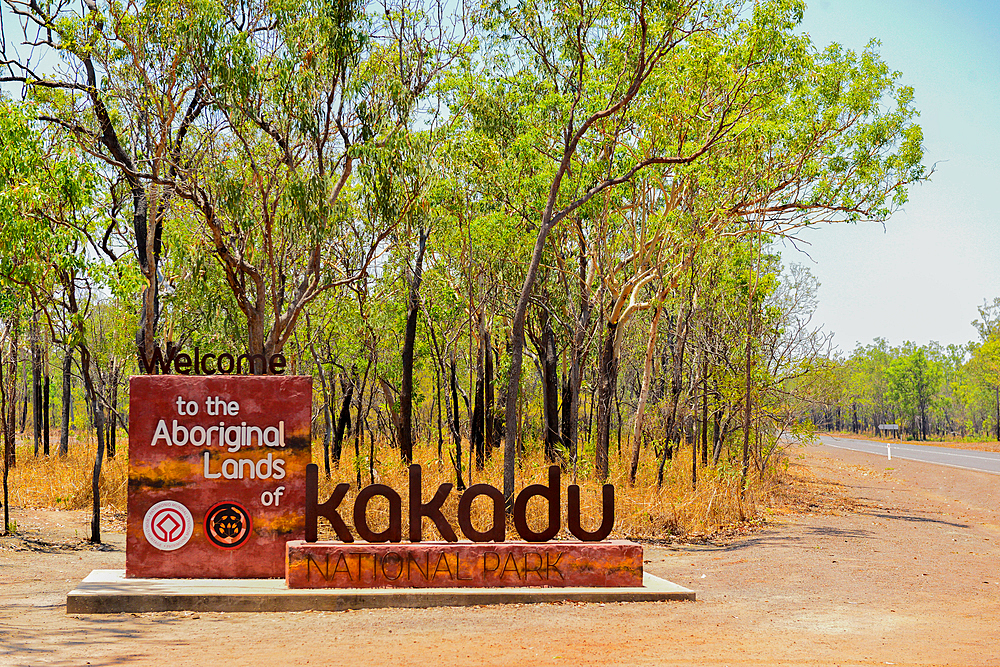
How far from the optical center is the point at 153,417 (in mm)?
11828

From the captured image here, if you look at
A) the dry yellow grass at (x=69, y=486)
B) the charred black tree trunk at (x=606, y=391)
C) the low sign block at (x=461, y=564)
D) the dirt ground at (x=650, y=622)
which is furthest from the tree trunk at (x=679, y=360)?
the dry yellow grass at (x=69, y=486)

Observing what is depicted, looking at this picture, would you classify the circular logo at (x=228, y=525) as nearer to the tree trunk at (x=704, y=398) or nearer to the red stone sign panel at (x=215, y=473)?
the red stone sign panel at (x=215, y=473)

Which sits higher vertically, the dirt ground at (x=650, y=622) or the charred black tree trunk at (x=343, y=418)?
the charred black tree trunk at (x=343, y=418)

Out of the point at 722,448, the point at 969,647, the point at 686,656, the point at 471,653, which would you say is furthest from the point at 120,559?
the point at 722,448

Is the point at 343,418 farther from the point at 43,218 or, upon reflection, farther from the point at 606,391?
the point at 43,218

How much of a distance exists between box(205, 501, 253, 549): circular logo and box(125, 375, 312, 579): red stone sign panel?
1 cm

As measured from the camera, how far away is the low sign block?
11.2 meters

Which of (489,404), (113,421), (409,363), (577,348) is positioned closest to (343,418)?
(489,404)

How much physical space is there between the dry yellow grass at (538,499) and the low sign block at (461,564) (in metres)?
3.64

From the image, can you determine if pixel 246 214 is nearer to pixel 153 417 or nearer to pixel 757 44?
pixel 153 417

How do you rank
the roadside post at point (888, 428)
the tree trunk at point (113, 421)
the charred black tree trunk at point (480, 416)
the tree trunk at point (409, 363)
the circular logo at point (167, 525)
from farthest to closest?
the roadside post at point (888, 428)
the charred black tree trunk at point (480, 416)
the tree trunk at point (113, 421)
the tree trunk at point (409, 363)
the circular logo at point (167, 525)

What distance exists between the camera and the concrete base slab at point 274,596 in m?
10.4

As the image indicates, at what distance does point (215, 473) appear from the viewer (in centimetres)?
1185

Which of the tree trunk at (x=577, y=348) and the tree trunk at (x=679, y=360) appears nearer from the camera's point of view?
the tree trunk at (x=679, y=360)
